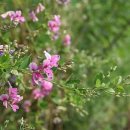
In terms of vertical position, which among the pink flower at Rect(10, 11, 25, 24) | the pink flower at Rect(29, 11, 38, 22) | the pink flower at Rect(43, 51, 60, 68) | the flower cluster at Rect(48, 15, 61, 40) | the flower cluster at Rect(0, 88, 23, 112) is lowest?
the flower cluster at Rect(0, 88, 23, 112)

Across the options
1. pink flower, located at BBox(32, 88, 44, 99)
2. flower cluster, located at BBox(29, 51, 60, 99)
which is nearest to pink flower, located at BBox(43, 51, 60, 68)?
flower cluster, located at BBox(29, 51, 60, 99)

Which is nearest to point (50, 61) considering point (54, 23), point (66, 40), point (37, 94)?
point (54, 23)

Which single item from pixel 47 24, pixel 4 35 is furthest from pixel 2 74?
pixel 47 24

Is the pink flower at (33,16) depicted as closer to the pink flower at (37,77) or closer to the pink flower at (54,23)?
the pink flower at (54,23)

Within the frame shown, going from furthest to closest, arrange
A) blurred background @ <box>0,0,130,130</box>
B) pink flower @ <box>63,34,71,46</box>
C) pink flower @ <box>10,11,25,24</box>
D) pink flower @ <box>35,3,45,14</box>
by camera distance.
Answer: blurred background @ <box>0,0,130,130</box>, pink flower @ <box>63,34,71,46</box>, pink flower @ <box>35,3,45,14</box>, pink flower @ <box>10,11,25,24</box>

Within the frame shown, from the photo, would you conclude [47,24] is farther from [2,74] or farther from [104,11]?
[104,11]

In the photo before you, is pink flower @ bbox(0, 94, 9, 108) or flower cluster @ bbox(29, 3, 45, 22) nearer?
pink flower @ bbox(0, 94, 9, 108)

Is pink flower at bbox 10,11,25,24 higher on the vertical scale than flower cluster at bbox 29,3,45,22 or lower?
lower

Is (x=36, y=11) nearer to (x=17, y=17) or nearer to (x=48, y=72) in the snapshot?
(x=17, y=17)

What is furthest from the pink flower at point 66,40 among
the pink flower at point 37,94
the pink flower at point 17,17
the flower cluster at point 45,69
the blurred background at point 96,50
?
the flower cluster at point 45,69

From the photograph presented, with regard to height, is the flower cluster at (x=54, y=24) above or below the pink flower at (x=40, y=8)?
below

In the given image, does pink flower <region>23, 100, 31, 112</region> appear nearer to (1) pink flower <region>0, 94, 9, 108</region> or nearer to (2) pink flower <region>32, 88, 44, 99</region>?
(2) pink flower <region>32, 88, 44, 99</region>
